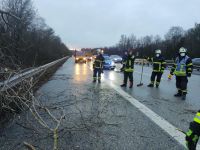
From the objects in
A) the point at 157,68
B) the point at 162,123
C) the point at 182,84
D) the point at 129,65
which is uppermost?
the point at 129,65

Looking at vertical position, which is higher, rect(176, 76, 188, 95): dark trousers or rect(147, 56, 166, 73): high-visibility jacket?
rect(147, 56, 166, 73): high-visibility jacket

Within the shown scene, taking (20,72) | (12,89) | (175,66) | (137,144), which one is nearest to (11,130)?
(12,89)

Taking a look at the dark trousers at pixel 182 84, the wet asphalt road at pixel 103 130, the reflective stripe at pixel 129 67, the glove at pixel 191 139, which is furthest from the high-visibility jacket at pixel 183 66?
the glove at pixel 191 139

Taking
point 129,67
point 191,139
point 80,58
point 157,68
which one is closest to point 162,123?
point 191,139

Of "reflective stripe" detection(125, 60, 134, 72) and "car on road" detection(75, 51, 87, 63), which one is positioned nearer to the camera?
"reflective stripe" detection(125, 60, 134, 72)

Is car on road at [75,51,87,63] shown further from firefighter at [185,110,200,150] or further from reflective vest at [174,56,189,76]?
firefighter at [185,110,200,150]

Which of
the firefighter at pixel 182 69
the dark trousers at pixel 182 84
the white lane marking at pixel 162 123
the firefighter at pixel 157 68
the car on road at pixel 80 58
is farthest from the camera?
the car on road at pixel 80 58

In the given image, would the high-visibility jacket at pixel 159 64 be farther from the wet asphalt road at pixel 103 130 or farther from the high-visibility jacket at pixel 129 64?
the wet asphalt road at pixel 103 130

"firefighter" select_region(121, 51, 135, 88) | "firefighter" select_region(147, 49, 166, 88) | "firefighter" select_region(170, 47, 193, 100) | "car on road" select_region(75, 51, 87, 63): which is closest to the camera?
"firefighter" select_region(170, 47, 193, 100)

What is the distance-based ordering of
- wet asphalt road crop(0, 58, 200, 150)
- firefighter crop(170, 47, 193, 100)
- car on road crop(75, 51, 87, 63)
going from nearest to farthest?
wet asphalt road crop(0, 58, 200, 150) → firefighter crop(170, 47, 193, 100) → car on road crop(75, 51, 87, 63)

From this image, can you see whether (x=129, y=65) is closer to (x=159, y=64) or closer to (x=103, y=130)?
(x=159, y=64)

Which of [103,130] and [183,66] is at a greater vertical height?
[183,66]

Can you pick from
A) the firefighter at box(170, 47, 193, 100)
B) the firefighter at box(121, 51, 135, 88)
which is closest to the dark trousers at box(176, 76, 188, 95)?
the firefighter at box(170, 47, 193, 100)

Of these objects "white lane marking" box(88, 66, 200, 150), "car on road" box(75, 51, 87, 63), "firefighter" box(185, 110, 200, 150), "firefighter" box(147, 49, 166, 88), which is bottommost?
"car on road" box(75, 51, 87, 63)
